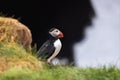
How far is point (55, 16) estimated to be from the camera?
1593cm

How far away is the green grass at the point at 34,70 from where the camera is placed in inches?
433

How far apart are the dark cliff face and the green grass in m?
3.31

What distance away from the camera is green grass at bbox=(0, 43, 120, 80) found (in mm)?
10992

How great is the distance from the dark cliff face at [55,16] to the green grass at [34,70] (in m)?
3.31

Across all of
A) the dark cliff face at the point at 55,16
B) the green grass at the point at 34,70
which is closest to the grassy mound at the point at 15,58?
the green grass at the point at 34,70

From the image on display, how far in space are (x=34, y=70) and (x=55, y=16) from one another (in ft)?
15.0

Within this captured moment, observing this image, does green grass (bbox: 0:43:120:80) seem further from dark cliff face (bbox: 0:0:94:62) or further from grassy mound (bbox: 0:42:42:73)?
dark cliff face (bbox: 0:0:94:62)

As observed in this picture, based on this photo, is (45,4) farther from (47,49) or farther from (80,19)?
(47,49)

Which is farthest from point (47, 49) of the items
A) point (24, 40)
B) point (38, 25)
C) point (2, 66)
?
point (38, 25)

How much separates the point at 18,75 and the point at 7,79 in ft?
0.54

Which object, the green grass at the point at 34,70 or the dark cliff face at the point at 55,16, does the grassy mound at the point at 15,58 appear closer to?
the green grass at the point at 34,70

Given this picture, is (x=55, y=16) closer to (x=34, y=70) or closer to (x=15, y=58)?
(x=15, y=58)

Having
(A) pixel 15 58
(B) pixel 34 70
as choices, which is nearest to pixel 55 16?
(A) pixel 15 58

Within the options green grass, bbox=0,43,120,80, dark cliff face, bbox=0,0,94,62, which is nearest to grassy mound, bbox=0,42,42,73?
green grass, bbox=0,43,120,80
